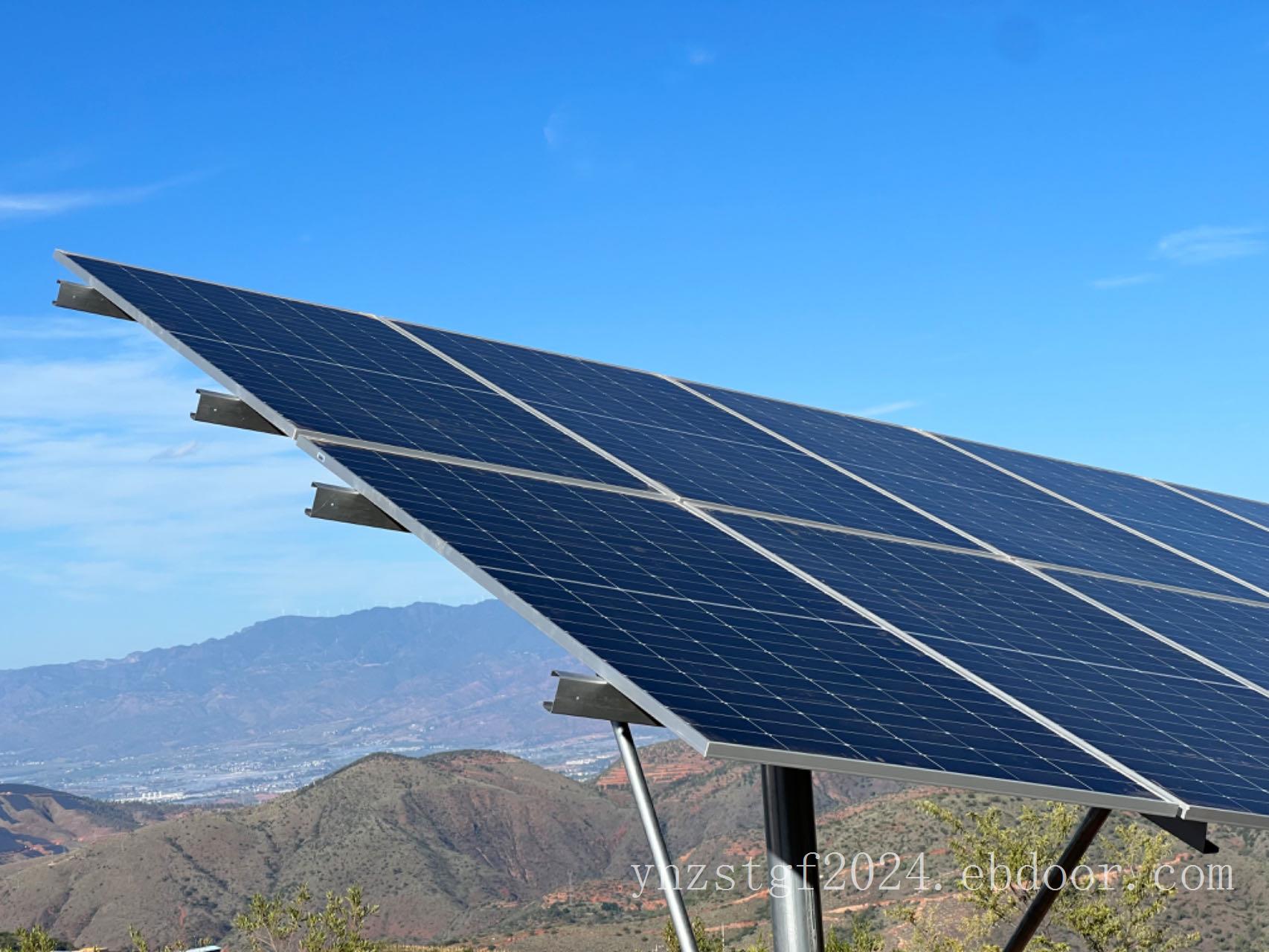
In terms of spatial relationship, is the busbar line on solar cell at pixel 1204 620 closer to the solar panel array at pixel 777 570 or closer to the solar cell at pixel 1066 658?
the solar panel array at pixel 777 570

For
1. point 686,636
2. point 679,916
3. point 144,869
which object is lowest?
point 144,869

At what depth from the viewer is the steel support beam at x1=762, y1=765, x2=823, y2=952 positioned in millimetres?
11508

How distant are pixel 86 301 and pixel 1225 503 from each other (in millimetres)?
20404

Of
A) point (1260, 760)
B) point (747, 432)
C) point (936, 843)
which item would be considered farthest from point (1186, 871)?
point (1260, 760)

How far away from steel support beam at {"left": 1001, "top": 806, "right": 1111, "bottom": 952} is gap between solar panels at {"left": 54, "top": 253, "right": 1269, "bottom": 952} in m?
0.16

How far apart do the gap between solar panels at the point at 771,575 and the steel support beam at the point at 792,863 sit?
0.09 feet

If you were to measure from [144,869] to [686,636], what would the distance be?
136 metres

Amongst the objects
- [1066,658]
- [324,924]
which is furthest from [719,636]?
[324,924]

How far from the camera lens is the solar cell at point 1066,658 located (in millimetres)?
11102

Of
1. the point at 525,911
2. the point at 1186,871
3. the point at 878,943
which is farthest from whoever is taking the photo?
the point at 525,911

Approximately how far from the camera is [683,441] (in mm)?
16984

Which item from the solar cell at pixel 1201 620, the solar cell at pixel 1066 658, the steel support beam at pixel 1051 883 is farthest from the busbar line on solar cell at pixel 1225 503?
the steel support beam at pixel 1051 883

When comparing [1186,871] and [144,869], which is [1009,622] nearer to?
[1186,871]

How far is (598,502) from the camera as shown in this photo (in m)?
12.9
